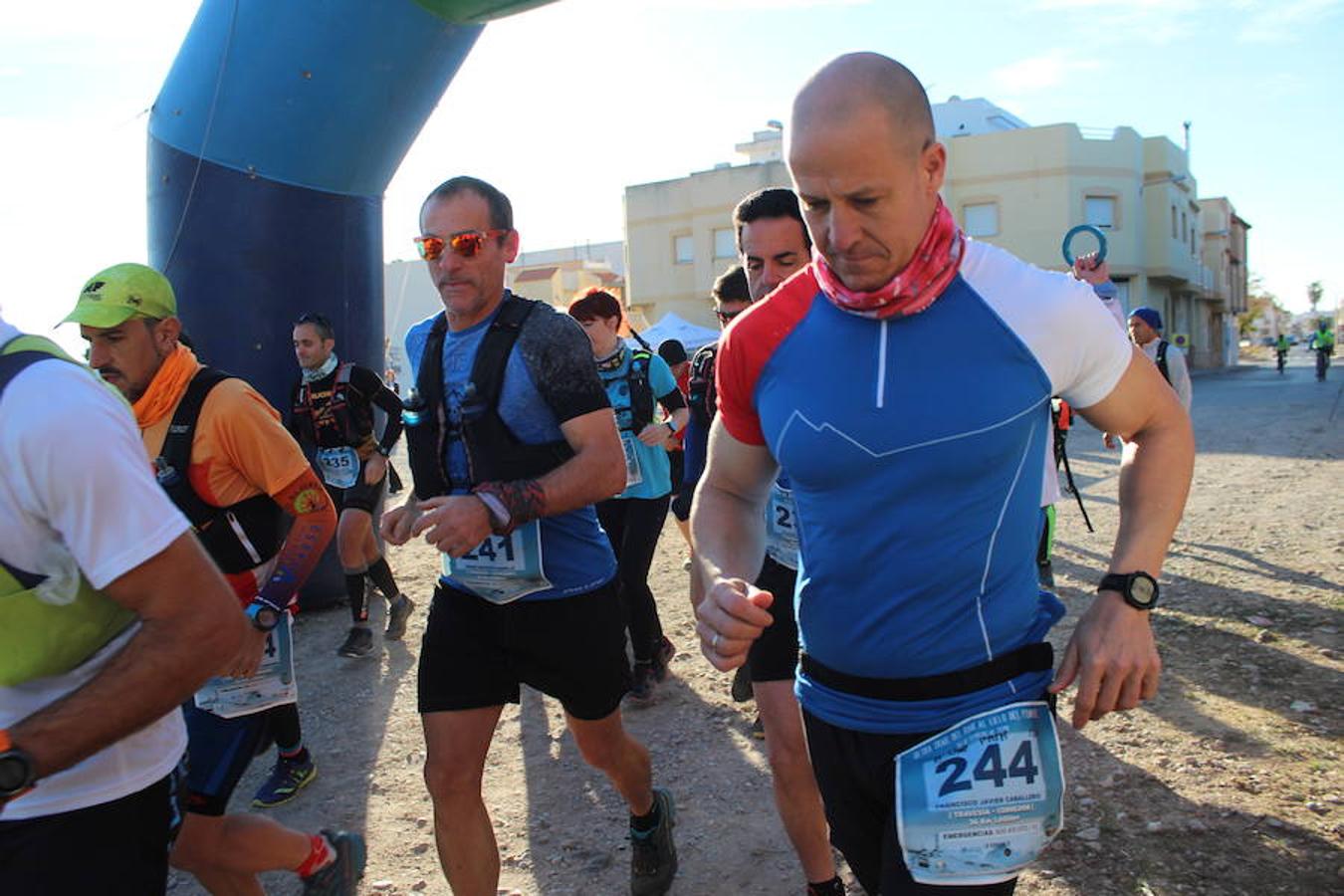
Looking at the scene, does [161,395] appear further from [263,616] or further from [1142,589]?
[1142,589]

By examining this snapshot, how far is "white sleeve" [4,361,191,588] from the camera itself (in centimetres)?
167

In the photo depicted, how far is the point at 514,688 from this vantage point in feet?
10.5

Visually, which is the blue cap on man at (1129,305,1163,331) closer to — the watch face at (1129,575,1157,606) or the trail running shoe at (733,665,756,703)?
the trail running shoe at (733,665,756,703)

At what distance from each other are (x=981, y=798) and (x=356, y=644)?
541cm

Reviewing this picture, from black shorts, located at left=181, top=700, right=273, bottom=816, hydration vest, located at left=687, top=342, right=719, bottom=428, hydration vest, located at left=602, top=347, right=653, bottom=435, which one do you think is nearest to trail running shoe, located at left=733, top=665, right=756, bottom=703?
hydration vest, located at left=602, top=347, right=653, bottom=435

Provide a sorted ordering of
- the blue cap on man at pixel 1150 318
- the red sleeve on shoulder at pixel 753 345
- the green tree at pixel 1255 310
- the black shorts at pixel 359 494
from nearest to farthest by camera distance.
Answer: the red sleeve on shoulder at pixel 753 345
the black shorts at pixel 359 494
the blue cap on man at pixel 1150 318
the green tree at pixel 1255 310

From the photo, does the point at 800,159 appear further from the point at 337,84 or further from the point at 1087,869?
the point at 337,84

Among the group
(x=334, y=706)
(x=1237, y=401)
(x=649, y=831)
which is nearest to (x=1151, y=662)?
(x=649, y=831)

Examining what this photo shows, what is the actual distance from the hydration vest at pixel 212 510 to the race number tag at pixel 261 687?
0.84 ft

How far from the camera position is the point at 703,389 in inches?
164

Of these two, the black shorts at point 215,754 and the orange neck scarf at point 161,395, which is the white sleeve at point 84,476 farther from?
the orange neck scarf at point 161,395

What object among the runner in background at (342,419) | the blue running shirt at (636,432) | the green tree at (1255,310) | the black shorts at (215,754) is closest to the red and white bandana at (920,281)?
the black shorts at (215,754)

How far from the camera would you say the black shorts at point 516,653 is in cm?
304

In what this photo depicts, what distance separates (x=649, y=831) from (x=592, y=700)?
25.4 inches
